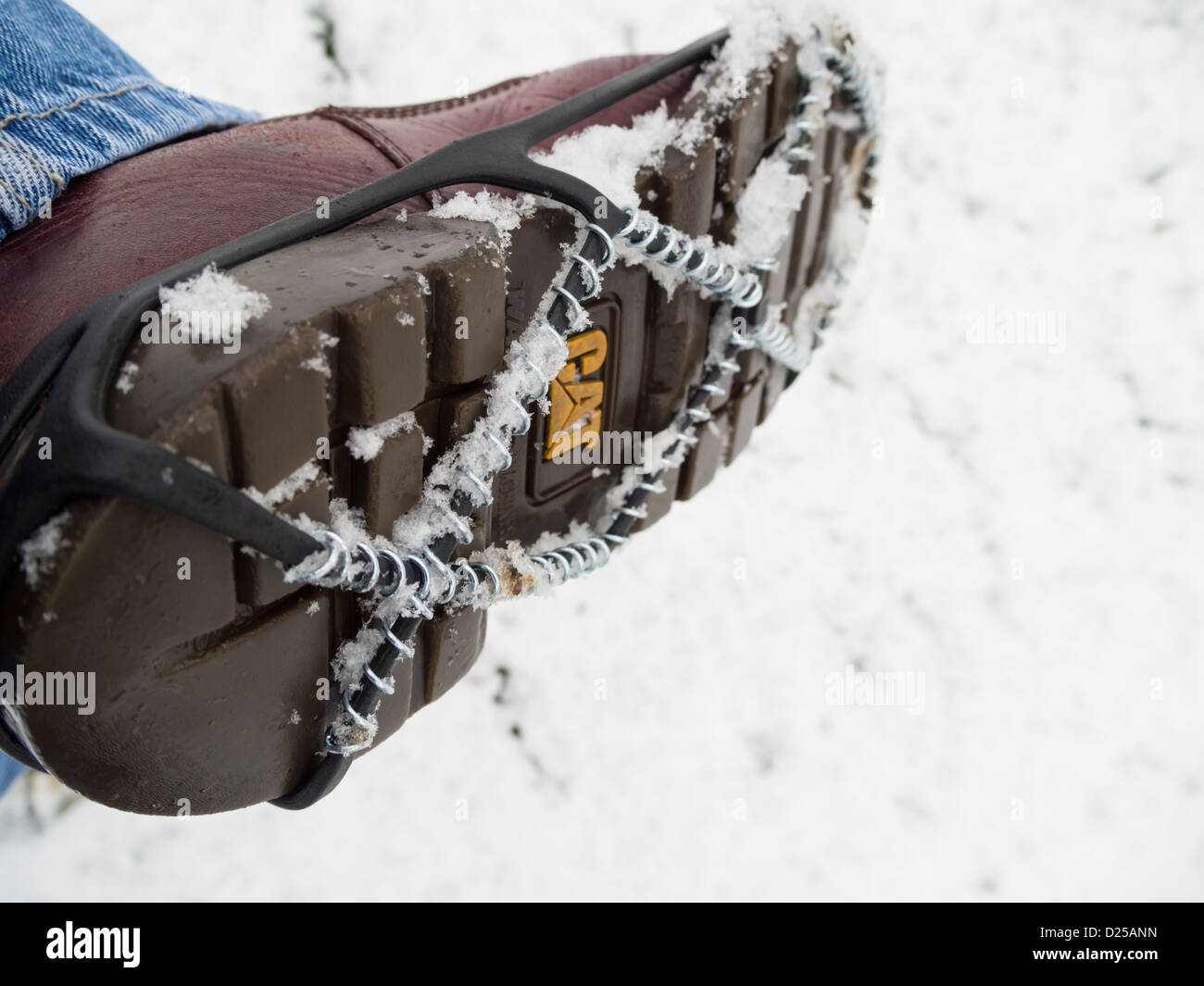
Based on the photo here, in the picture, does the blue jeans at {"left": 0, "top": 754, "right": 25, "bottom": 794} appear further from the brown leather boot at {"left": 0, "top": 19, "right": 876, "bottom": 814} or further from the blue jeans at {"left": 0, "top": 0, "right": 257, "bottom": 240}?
the blue jeans at {"left": 0, "top": 0, "right": 257, "bottom": 240}


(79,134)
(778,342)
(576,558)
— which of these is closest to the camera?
(79,134)

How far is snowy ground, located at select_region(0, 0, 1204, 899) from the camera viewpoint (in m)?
1.47

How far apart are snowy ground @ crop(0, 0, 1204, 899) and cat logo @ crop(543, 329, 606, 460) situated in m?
0.60

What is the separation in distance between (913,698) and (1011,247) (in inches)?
27.9

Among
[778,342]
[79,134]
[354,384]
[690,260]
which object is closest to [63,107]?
[79,134]

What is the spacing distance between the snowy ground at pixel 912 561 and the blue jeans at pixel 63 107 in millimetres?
690

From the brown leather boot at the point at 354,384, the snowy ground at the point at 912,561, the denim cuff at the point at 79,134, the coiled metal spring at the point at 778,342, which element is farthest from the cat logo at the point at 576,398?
the snowy ground at the point at 912,561

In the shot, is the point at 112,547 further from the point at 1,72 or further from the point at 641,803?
the point at 641,803

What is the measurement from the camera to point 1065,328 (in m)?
1.65

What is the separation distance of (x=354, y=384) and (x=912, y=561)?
116 cm

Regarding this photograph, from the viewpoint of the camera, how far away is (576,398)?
0.85 meters

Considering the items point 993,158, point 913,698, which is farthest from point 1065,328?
point 913,698

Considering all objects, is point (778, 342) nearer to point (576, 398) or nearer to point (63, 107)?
point (576, 398)

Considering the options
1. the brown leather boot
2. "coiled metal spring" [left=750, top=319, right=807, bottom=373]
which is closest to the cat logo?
the brown leather boot
